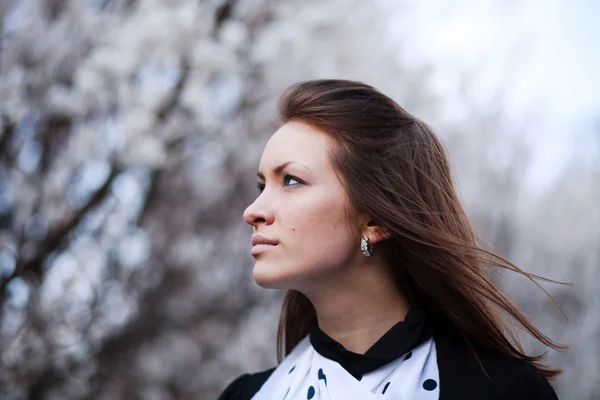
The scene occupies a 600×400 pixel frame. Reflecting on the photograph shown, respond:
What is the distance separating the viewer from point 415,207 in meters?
1.99

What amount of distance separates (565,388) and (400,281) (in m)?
9.72

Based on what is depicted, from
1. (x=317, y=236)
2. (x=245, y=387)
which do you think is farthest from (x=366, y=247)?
(x=245, y=387)

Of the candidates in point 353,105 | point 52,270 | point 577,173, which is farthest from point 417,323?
point 577,173

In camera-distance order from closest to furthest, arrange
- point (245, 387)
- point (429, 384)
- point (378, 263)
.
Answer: point (429, 384)
point (378, 263)
point (245, 387)

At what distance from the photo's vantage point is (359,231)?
1.98 metres

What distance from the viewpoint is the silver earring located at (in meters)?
1.97

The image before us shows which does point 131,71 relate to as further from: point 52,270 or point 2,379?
point 2,379

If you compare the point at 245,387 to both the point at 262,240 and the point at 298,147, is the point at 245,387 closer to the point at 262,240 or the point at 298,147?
the point at 262,240

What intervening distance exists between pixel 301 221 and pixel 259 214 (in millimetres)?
156

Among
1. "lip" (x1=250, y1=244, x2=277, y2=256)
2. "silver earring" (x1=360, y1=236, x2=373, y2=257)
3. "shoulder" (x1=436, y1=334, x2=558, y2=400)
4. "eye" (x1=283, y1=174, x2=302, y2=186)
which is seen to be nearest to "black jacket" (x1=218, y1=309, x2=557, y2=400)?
"shoulder" (x1=436, y1=334, x2=558, y2=400)

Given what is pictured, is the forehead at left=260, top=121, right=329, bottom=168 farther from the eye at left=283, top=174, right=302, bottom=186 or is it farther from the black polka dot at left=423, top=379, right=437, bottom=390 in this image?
the black polka dot at left=423, top=379, right=437, bottom=390

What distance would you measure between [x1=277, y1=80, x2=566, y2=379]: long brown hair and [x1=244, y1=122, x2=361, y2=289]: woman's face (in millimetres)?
69

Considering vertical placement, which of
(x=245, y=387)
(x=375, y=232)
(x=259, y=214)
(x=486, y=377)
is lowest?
(x=245, y=387)

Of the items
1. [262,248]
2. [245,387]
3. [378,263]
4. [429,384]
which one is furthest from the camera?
[245,387]
